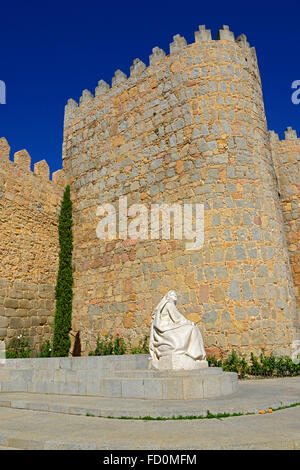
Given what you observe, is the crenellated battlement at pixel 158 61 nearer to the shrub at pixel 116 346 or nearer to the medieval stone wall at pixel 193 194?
the medieval stone wall at pixel 193 194

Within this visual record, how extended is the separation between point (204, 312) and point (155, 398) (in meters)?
4.76

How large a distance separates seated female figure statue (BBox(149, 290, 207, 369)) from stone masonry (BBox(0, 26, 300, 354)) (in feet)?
10.3

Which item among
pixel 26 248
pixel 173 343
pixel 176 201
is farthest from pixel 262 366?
pixel 26 248

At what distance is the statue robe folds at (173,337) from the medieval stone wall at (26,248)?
23.2 feet

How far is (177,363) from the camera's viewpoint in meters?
7.18

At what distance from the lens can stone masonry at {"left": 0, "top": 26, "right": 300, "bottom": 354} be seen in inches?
428

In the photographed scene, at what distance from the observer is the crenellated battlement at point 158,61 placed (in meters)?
12.9

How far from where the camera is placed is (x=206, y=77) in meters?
12.5

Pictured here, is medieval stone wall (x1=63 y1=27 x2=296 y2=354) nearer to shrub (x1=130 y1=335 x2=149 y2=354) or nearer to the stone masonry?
the stone masonry

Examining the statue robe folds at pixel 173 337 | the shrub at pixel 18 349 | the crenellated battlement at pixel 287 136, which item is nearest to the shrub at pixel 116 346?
the shrub at pixel 18 349

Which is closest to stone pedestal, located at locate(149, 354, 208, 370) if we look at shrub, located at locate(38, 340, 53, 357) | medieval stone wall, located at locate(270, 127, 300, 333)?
medieval stone wall, located at locate(270, 127, 300, 333)

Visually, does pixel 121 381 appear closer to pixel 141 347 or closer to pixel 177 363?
pixel 177 363
